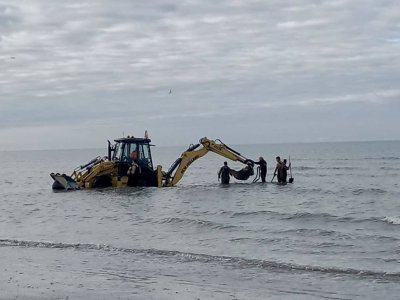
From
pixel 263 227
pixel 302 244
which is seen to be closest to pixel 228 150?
pixel 263 227

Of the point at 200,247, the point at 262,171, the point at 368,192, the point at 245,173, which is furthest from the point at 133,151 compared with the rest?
the point at 200,247

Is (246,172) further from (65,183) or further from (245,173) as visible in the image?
(65,183)

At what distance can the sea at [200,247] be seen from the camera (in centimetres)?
1195

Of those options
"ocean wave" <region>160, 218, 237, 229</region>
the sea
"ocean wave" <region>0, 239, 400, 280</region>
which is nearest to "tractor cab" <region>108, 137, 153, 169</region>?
the sea

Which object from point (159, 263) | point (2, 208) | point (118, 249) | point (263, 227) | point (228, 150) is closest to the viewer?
point (159, 263)

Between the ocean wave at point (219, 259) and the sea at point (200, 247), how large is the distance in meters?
0.02

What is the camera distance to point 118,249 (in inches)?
659

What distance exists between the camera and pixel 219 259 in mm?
15102

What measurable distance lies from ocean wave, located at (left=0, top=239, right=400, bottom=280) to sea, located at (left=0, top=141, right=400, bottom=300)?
23mm

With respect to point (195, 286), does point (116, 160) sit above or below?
above

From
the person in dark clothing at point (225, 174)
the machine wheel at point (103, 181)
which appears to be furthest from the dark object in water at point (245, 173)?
the machine wheel at point (103, 181)

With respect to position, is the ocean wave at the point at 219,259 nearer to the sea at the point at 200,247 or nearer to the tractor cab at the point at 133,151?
the sea at the point at 200,247

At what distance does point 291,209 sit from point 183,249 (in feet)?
29.5

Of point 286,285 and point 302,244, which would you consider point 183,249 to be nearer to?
point 302,244
